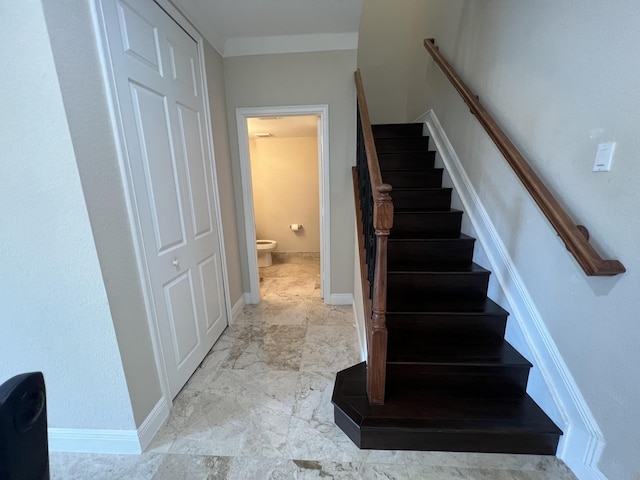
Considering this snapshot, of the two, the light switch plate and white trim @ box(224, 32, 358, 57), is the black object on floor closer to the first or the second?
the light switch plate

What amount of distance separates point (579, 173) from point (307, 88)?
6.49 feet

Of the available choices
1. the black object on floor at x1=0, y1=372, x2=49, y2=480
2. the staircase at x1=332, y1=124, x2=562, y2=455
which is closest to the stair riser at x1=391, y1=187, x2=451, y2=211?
the staircase at x1=332, y1=124, x2=562, y2=455

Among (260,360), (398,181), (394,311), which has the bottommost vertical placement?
(260,360)

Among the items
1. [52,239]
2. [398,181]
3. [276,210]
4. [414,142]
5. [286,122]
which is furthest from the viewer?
[276,210]

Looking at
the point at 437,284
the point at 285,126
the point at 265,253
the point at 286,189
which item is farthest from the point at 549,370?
the point at 286,189

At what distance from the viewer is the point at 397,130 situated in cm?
277

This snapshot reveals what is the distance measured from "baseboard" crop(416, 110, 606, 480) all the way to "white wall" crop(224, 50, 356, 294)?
1169mm

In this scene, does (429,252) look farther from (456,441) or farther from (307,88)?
(307,88)

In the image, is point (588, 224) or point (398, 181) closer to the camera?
point (588, 224)

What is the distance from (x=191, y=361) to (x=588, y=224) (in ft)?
7.51

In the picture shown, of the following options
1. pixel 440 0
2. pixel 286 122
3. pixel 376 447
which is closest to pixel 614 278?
pixel 376 447

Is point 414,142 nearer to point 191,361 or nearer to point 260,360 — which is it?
point 260,360

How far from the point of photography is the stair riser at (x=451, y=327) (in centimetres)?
152

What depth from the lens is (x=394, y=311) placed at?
1562 mm
